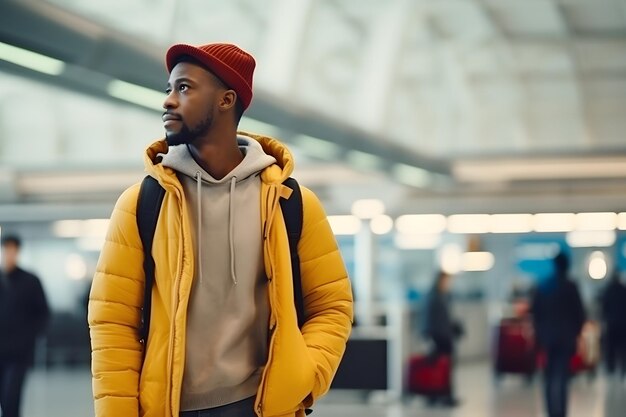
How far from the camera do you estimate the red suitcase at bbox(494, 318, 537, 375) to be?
20.0m

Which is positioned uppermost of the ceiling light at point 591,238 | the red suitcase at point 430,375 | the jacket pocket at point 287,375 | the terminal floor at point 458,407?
the ceiling light at point 591,238

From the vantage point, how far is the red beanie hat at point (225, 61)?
2496mm

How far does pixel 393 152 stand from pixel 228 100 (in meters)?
14.9

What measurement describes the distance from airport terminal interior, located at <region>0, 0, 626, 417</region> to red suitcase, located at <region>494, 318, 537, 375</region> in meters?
0.05

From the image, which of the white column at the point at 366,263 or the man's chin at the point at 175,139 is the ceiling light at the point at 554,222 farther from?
the man's chin at the point at 175,139

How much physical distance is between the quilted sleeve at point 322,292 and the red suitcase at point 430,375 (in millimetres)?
12609

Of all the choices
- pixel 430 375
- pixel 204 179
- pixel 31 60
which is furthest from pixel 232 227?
pixel 430 375

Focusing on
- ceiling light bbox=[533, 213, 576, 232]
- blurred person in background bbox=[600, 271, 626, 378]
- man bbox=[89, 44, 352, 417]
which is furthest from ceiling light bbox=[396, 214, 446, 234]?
man bbox=[89, 44, 352, 417]

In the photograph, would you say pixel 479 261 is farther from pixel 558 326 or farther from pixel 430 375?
pixel 558 326

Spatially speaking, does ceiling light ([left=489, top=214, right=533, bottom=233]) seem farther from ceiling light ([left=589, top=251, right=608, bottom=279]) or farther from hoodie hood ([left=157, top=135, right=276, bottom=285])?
hoodie hood ([left=157, top=135, right=276, bottom=285])

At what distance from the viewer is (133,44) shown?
8383 millimetres

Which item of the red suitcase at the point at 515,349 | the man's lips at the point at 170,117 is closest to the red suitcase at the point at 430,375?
the red suitcase at the point at 515,349

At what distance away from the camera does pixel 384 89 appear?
16.4 meters

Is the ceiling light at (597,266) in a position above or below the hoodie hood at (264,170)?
above
